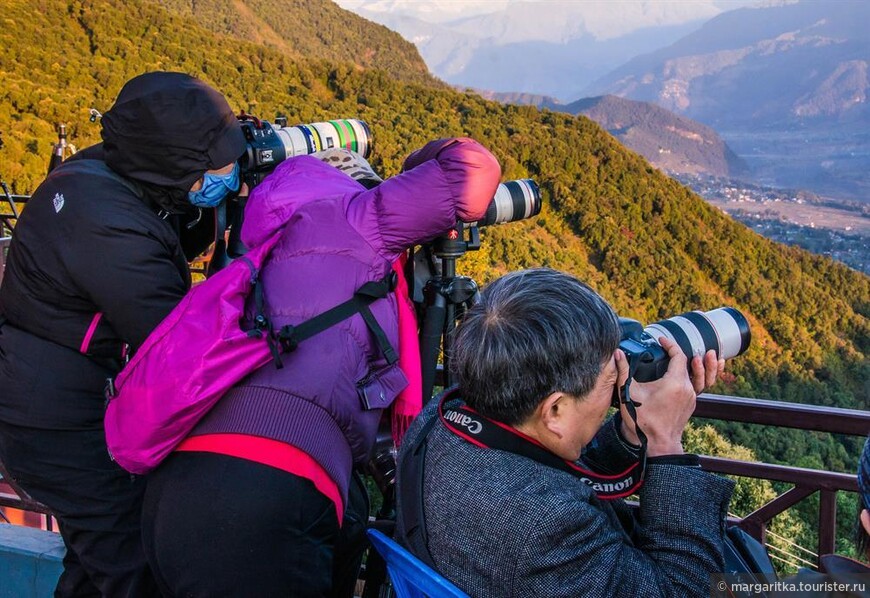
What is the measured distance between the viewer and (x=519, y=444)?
3.95ft

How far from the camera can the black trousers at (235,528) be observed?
129 centimetres

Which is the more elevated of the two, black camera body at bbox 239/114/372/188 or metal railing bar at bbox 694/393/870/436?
black camera body at bbox 239/114/372/188

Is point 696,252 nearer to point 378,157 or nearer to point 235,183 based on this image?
point 378,157

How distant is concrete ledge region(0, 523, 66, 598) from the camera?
87.7 inches

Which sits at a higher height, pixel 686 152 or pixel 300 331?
pixel 300 331

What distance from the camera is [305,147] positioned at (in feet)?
6.83

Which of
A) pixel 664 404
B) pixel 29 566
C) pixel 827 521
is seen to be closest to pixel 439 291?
pixel 664 404

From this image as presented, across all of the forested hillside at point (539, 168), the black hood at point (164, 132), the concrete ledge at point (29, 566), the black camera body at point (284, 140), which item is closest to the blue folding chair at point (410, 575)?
the black hood at point (164, 132)

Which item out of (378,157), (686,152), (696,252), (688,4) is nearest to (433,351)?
(378,157)

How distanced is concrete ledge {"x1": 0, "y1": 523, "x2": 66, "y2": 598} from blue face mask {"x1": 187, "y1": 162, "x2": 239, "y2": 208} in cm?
122

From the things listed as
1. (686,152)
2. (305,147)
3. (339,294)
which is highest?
(305,147)

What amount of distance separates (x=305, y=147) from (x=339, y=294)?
0.79 metres

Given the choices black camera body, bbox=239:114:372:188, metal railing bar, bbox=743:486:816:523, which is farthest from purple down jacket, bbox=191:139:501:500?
metal railing bar, bbox=743:486:816:523

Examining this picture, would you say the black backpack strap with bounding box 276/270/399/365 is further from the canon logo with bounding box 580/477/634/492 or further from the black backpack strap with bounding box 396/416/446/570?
the canon logo with bounding box 580/477/634/492
